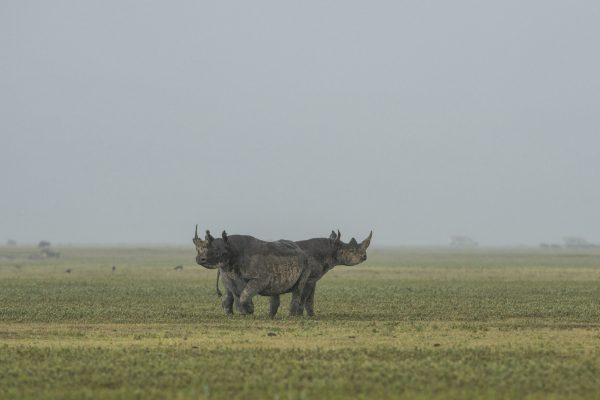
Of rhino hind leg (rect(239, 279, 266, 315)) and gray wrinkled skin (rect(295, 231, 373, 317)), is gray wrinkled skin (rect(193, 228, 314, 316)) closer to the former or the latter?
rhino hind leg (rect(239, 279, 266, 315))

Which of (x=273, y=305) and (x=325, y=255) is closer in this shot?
(x=273, y=305)

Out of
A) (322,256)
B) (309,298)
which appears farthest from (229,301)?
(322,256)

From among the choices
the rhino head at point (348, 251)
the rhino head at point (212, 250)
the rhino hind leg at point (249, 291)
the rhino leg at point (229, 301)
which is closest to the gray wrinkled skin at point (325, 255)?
the rhino head at point (348, 251)

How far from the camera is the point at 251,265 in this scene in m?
30.2

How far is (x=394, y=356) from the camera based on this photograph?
21.1 m

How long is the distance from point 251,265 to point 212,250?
1184 mm

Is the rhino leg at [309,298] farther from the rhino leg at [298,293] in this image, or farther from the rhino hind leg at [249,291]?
the rhino hind leg at [249,291]

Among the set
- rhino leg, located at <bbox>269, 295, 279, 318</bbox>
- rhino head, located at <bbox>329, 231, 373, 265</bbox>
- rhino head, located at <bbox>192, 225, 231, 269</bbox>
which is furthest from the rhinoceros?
rhino head, located at <bbox>192, 225, 231, 269</bbox>

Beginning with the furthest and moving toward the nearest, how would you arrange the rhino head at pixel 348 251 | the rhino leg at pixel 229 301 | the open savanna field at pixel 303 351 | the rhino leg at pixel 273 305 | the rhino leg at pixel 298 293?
the rhino head at pixel 348 251 < the rhino leg at pixel 229 301 < the rhino leg at pixel 298 293 < the rhino leg at pixel 273 305 < the open savanna field at pixel 303 351

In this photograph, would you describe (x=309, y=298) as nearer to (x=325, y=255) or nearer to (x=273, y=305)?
(x=273, y=305)

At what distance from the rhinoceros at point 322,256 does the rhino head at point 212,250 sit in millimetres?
1617

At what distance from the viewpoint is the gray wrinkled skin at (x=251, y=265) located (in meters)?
30.1

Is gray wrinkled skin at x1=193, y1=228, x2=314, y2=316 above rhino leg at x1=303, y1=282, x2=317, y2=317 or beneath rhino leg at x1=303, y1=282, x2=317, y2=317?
above

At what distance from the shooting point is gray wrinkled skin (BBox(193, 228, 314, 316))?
98.7 feet
